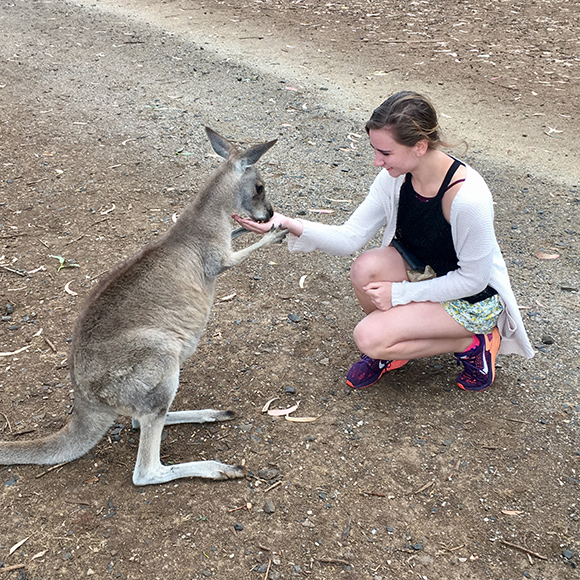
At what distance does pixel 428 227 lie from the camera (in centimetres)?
286

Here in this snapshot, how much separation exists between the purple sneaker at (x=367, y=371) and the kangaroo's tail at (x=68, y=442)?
1.16 metres

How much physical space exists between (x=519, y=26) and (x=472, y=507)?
7.45 metres

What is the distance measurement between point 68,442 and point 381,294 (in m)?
1.51

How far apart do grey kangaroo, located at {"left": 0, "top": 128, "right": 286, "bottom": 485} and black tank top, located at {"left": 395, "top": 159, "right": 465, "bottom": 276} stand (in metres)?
0.71

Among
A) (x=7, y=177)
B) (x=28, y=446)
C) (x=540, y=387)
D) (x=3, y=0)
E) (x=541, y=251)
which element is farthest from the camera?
(x=3, y=0)

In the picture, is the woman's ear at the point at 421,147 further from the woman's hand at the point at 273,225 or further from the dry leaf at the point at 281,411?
the dry leaf at the point at 281,411

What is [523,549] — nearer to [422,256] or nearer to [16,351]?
[422,256]

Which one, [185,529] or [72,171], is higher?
[185,529]

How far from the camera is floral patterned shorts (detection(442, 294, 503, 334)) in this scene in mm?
2891

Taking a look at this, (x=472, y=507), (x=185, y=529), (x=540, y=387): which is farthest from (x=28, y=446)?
(x=540, y=387)

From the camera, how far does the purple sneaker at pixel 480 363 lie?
2.98 m

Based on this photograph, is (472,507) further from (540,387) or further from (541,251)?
(541,251)

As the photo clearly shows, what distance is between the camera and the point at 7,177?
5148 mm

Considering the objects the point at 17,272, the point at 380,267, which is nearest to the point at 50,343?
the point at 17,272
